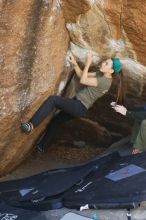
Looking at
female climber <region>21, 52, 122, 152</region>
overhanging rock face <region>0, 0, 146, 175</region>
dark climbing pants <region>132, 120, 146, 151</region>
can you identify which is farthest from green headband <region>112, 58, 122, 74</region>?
dark climbing pants <region>132, 120, 146, 151</region>

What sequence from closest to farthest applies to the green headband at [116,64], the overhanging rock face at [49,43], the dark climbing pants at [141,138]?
1. the overhanging rock face at [49,43]
2. the green headband at [116,64]
3. the dark climbing pants at [141,138]

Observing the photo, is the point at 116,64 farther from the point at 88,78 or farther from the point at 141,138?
the point at 141,138

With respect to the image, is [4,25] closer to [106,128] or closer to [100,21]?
[100,21]

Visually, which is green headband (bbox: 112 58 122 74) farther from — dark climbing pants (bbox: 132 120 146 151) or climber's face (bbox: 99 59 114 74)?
dark climbing pants (bbox: 132 120 146 151)

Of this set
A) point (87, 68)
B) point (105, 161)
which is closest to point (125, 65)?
point (87, 68)

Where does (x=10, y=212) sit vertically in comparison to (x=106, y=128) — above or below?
above

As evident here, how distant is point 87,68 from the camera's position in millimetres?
5789

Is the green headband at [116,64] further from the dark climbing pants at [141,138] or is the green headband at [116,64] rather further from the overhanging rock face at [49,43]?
the dark climbing pants at [141,138]

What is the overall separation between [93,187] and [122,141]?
Answer: 1896 mm

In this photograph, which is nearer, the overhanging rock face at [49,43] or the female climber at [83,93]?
the overhanging rock face at [49,43]

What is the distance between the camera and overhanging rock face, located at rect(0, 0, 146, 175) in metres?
5.34

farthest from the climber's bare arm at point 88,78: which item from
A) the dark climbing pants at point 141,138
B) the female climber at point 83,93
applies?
the dark climbing pants at point 141,138

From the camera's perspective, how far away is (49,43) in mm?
5641

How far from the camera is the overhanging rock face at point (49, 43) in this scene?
210 inches
